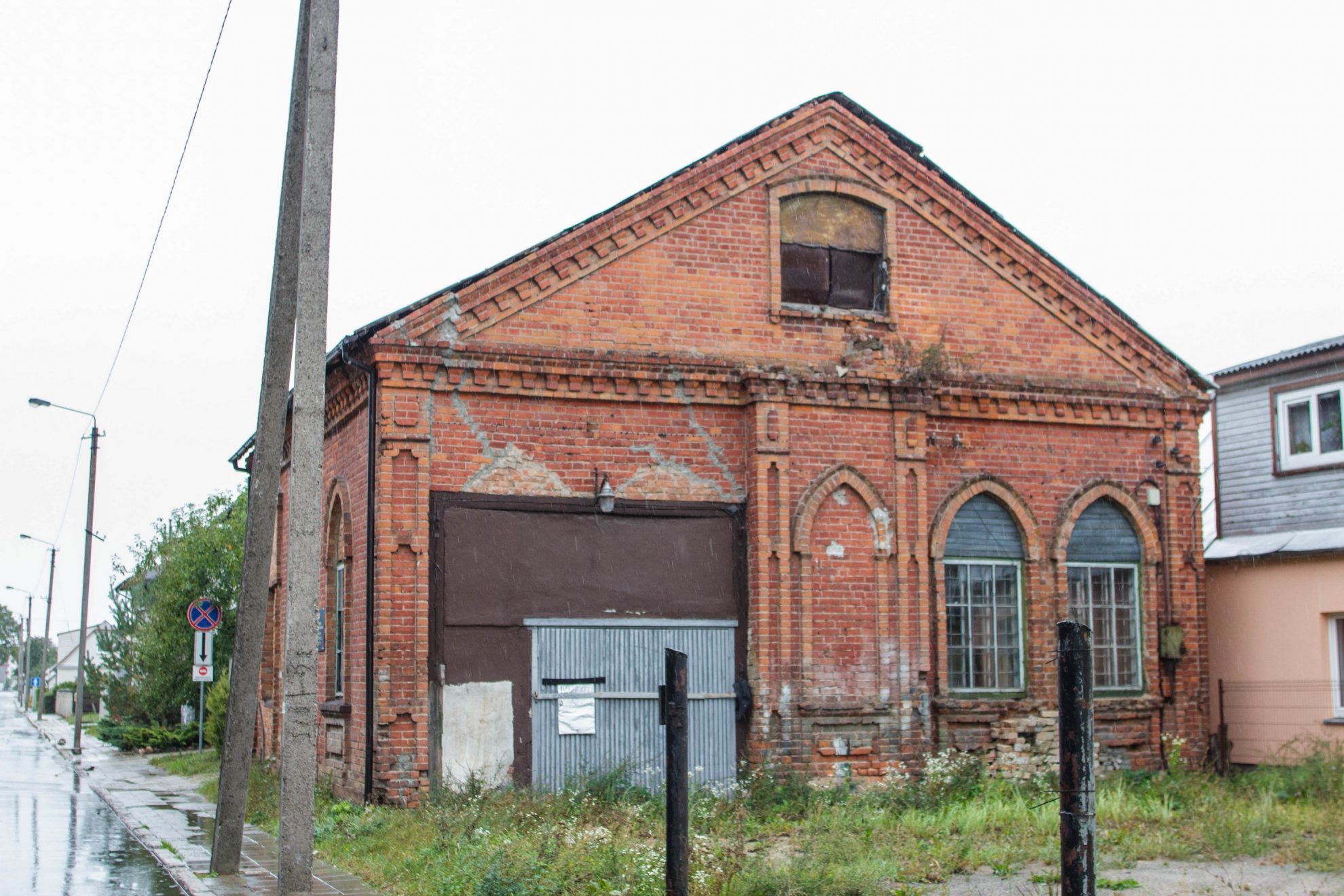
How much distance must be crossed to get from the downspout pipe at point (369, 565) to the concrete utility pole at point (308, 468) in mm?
4543

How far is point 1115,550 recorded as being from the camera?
1866 centimetres

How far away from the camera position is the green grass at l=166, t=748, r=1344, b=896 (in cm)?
1022

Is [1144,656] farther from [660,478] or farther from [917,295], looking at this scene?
[660,478]

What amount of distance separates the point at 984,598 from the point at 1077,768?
12079mm

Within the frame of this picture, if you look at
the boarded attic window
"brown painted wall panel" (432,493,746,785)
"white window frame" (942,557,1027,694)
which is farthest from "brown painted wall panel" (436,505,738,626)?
the boarded attic window

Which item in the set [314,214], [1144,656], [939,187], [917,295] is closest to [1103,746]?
[1144,656]

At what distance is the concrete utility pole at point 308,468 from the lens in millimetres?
10367

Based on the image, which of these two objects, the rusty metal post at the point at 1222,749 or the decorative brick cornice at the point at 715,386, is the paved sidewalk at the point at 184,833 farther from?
the rusty metal post at the point at 1222,749

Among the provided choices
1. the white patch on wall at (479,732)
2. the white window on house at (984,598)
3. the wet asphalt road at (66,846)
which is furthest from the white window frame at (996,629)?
the wet asphalt road at (66,846)

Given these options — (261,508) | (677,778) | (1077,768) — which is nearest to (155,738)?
(261,508)

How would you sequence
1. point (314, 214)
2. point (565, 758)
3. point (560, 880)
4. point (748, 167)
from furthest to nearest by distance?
point (748, 167) < point (565, 758) < point (314, 214) < point (560, 880)

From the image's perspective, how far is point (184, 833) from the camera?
16484 millimetres

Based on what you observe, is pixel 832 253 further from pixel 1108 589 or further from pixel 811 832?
pixel 811 832

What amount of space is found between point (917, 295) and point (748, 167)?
273 centimetres
